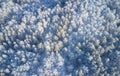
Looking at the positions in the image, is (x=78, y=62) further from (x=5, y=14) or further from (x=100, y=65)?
(x=5, y=14)

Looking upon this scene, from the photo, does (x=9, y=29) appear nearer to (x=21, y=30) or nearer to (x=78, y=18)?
(x=21, y=30)

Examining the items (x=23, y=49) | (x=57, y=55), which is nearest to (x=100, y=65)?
(x=57, y=55)

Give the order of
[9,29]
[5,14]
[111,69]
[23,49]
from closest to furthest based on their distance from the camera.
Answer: [111,69]
[23,49]
[9,29]
[5,14]

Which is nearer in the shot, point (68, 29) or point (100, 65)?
point (100, 65)

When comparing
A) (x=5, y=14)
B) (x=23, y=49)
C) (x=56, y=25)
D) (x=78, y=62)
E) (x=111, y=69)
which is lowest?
(x=111, y=69)

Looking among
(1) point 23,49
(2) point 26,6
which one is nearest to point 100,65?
(1) point 23,49

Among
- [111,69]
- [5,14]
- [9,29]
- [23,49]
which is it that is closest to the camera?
[111,69]

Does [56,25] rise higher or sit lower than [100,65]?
higher
